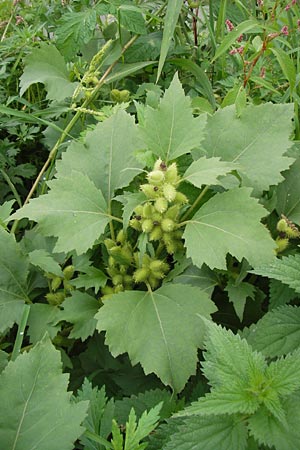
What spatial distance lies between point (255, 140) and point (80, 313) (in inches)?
18.8

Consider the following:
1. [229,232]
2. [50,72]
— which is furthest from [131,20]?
[229,232]

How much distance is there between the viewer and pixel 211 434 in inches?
29.7

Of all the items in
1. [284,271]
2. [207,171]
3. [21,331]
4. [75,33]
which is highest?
[75,33]

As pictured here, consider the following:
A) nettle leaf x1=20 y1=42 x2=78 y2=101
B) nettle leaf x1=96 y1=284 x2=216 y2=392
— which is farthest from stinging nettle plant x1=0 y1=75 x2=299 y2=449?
nettle leaf x1=20 y1=42 x2=78 y2=101

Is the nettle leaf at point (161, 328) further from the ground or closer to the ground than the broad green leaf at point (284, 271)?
closer to the ground

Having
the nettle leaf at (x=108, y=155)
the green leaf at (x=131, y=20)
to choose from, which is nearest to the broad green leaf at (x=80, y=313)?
the nettle leaf at (x=108, y=155)

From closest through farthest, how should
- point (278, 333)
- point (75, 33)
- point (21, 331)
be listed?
point (278, 333), point (21, 331), point (75, 33)

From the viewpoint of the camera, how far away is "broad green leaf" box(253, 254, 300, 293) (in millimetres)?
858

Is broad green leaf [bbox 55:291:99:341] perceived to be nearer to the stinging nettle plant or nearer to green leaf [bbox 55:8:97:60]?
the stinging nettle plant

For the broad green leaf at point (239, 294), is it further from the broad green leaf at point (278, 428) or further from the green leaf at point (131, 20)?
the green leaf at point (131, 20)

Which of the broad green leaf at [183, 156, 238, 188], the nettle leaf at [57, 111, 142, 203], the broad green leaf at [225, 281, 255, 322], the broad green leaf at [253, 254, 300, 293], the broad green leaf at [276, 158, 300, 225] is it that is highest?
the broad green leaf at [183, 156, 238, 188]

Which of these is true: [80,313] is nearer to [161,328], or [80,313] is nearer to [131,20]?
[161,328]

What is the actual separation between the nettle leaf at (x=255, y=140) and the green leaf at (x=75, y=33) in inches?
21.0

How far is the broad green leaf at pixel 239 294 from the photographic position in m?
0.93
